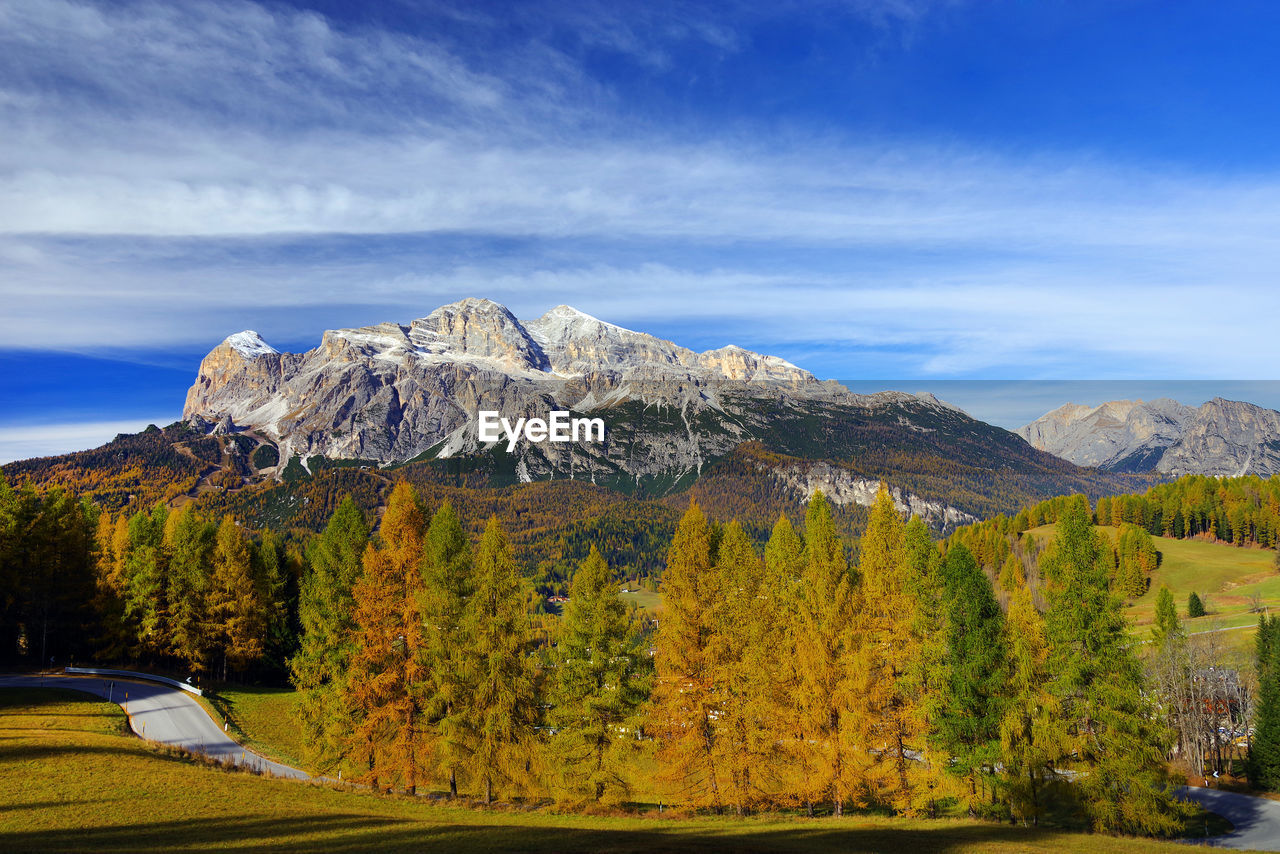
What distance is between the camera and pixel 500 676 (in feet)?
113

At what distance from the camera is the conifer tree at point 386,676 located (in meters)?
36.4

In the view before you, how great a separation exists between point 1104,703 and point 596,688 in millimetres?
24646

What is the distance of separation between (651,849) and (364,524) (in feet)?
119

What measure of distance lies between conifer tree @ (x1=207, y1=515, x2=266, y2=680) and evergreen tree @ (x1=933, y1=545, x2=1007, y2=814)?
5726 centimetres

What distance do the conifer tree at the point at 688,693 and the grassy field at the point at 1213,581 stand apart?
3694 inches

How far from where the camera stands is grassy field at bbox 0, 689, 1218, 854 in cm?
2155

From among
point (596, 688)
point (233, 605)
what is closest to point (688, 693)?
point (596, 688)

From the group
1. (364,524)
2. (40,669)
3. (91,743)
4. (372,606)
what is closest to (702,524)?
(372,606)

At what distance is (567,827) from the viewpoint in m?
27.3

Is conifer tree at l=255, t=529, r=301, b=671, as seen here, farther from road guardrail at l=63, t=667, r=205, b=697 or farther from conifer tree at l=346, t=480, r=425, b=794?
conifer tree at l=346, t=480, r=425, b=794

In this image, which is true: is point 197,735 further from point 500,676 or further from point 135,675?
point 500,676

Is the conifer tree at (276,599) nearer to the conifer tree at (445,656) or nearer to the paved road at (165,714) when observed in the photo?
the paved road at (165,714)

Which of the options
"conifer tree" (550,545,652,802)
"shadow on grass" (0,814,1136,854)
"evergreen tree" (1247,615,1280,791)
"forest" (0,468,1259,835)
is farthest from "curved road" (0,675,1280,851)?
"shadow on grass" (0,814,1136,854)

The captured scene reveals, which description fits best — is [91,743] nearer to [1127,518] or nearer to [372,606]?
[372,606]
